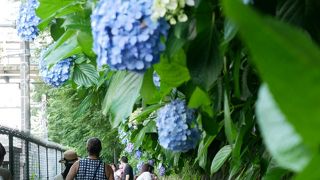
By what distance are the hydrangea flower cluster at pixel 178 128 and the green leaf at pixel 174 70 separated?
0.43ft

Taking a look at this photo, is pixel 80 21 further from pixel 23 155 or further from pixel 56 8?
pixel 23 155

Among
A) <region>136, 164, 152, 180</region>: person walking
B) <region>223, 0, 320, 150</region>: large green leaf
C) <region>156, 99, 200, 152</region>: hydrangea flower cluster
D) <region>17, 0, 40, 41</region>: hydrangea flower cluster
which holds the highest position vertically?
<region>223, 0, 320, 150</region>: large green leaf

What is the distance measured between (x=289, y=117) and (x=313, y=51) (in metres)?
0.04

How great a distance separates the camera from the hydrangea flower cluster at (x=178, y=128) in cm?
137

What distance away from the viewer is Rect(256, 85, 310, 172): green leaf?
0.41m

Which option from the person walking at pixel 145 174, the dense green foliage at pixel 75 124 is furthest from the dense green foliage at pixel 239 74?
the dense green foliage at pixel 75 124

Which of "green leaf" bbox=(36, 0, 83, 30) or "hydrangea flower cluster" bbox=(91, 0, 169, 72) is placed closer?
"hydrangea flower cluster" bbox=(91, 0, 169, 72)

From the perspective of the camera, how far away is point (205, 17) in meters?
1.11

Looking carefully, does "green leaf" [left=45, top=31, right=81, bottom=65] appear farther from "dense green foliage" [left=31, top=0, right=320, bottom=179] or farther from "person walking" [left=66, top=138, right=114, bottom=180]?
"person walking" [left=66, top=138, right=114, bottom=180]

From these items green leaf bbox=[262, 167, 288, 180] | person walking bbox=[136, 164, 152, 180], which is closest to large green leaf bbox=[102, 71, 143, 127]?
green leaf bbox=[262, 167, 288, 180]

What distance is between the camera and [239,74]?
4.59ft

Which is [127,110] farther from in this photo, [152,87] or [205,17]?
[205,17]

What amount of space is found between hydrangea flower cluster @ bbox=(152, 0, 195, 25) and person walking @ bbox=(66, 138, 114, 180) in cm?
368

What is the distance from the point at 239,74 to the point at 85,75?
1283mm
